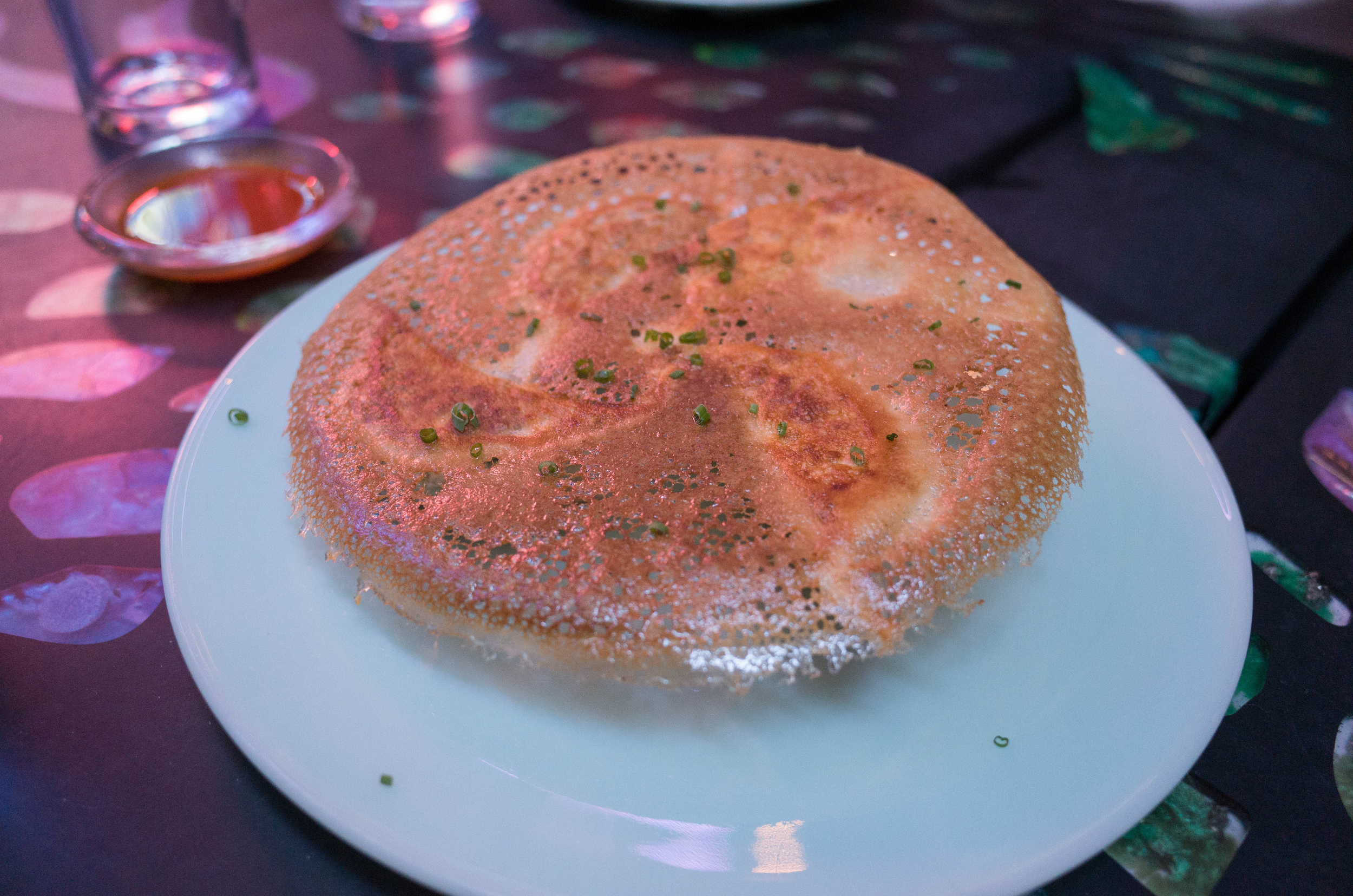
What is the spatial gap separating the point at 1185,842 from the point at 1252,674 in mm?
260

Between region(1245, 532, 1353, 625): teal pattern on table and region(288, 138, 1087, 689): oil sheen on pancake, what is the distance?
36cm

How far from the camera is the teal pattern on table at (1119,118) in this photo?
198 centimetres

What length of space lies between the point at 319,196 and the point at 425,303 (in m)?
0.64

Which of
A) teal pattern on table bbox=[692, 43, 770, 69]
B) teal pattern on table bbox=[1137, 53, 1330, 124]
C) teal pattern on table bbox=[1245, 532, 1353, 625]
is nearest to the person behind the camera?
teal pattern on table bbox=[1245, 532, 1353, 625]

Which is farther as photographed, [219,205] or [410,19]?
[410,19]

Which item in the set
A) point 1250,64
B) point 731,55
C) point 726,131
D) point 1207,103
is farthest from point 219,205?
point 1250,64

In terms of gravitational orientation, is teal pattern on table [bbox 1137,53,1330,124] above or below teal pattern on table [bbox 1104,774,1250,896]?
above

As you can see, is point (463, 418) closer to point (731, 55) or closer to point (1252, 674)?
point (1252, 674)

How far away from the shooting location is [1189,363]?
1.44 metres

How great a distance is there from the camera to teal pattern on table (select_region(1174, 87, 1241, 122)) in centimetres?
206

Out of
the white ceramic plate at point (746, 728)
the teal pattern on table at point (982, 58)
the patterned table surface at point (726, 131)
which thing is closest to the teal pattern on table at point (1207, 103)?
the patterned table surface at point (726, 131)

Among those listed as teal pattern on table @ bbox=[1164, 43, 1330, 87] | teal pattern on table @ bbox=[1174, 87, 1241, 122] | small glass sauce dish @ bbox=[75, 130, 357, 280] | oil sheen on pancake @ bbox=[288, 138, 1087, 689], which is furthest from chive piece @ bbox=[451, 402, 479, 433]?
teal pattern on table @ bbox=[1164, 43, 1330, 87]

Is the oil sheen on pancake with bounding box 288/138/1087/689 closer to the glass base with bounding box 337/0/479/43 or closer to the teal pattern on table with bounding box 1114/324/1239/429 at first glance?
the teal pattern on table with bounding box 1114/324/1239/429

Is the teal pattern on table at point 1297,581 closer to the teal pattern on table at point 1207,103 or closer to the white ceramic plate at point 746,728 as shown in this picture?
the white ceramic plate at point 746,728
